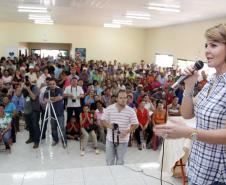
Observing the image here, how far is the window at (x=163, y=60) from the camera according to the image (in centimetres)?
1548

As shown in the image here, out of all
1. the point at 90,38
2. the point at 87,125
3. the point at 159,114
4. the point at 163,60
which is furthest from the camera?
the point at 90,38

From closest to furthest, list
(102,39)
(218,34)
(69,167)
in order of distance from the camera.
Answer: (218,34)
(69,167)
(102,39)

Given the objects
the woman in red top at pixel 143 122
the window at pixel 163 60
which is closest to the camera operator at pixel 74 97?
the woman in red top at pixel 143 122

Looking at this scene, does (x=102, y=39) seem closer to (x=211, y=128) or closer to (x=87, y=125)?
(x=87, y=125)

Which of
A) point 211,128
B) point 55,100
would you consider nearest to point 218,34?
point 211,128

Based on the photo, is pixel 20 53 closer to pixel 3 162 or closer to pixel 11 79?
pixel 11 79

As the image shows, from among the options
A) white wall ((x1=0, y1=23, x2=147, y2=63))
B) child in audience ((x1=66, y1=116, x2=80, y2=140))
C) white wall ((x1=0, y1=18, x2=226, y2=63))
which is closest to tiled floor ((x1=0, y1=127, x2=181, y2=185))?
child in audience ((x1=66, y1=116, x2=80, y2=140))

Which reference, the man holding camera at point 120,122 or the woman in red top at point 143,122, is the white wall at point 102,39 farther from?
the man holding camera at point 120,122

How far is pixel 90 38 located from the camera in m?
18.2

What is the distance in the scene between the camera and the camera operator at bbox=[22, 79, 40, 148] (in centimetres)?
610

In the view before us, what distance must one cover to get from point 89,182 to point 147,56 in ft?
51.7

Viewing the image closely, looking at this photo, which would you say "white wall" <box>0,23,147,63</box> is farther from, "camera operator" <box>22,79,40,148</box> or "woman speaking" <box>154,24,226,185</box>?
"woman speaking" <box>154,24,226,185</box>

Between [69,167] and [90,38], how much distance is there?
13747mm

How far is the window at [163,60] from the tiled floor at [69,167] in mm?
9733
